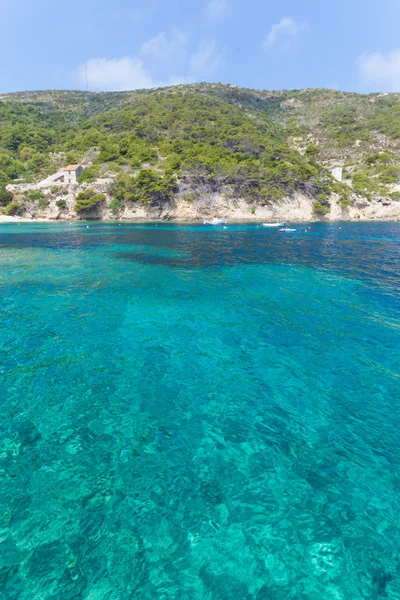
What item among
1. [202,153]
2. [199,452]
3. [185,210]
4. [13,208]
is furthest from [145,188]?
[199,452]

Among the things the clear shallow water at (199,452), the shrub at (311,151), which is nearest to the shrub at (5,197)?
the clear shallow water at (199,452)

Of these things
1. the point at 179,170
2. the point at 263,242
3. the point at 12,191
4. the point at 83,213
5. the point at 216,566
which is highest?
the point at 179,170

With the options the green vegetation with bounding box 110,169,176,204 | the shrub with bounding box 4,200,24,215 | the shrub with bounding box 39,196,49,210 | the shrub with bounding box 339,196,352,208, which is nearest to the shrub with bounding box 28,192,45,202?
the shrub with bounding box 39,196,49,210

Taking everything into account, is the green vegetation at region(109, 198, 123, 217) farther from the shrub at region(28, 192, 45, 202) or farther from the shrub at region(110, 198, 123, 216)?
the shrub at region(28, 192, 45, 202)

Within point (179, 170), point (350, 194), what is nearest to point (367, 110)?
point (350, 194)

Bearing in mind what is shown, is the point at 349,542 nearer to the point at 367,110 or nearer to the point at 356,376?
the point at 356,376

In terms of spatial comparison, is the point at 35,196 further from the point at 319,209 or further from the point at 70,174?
the point at 319,209
